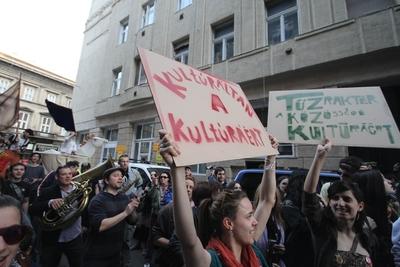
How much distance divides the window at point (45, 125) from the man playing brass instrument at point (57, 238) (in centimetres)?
3510

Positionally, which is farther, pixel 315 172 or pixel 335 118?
pixel 335 118

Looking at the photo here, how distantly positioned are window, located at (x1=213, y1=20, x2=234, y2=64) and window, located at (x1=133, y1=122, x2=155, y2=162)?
4732 mm

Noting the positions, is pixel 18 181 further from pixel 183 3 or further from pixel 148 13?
pixel 148 13

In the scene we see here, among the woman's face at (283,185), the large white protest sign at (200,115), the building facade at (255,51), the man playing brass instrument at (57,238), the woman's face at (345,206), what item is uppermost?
the building facade at (255,51)

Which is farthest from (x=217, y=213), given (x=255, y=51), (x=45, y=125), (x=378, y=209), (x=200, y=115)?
(x=45, y=125)

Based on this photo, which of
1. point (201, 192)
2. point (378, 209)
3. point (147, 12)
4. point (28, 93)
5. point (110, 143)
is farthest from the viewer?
point (28, 93)

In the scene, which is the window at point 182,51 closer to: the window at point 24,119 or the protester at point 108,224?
the protester at point 108,224

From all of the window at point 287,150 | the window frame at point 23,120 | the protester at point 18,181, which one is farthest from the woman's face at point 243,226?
the window frame at point 23,120

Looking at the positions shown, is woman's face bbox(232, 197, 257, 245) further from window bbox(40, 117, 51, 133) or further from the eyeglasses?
window bbox(40, 117, 51, 133)

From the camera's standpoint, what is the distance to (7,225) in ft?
3.94

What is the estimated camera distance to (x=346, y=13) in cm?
723

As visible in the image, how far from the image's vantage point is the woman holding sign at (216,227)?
120cm

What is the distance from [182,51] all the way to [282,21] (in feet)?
17.1

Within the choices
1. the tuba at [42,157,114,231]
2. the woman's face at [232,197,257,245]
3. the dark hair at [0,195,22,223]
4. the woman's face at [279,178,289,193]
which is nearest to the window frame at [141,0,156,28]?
the tuba at [42,157,114,231]
